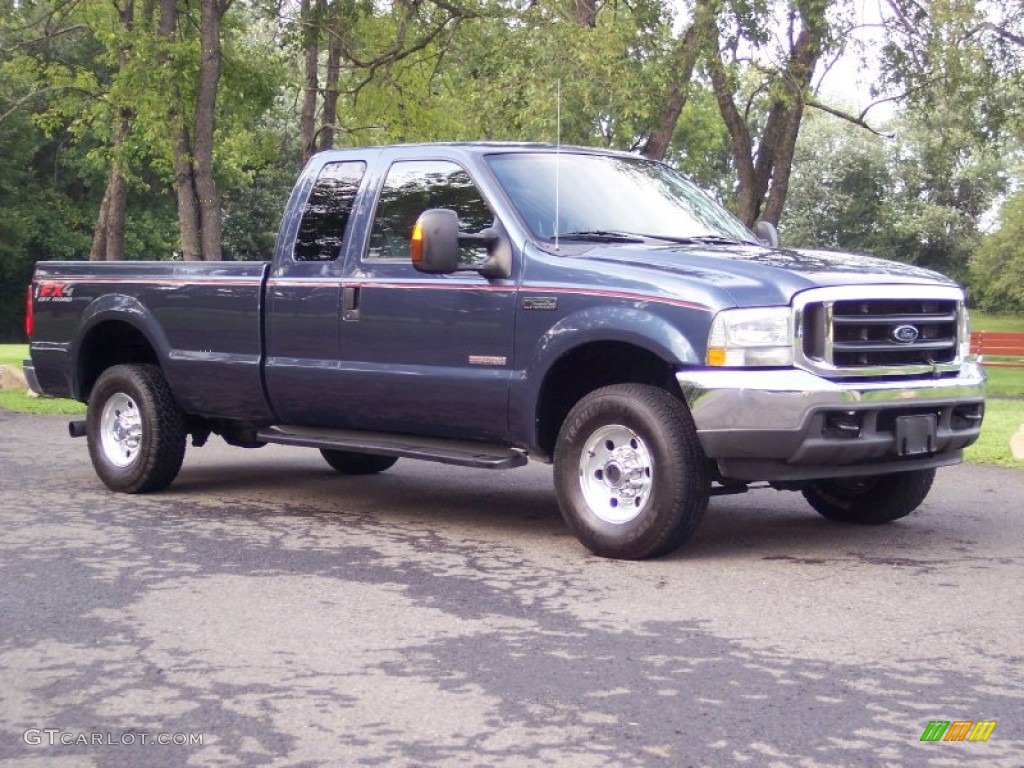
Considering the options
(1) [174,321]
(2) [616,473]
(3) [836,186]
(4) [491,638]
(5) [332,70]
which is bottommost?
(4) [491,638]

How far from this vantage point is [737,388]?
273 inches

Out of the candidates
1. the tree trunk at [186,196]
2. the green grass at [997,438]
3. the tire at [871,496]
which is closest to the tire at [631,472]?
the tire at [871,496]

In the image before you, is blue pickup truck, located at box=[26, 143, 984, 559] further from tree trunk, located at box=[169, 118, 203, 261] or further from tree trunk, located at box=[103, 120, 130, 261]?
tree trunk, located at box=[103, 120, 130, 261]

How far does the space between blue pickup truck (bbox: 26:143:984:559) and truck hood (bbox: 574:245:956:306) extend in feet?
0.06

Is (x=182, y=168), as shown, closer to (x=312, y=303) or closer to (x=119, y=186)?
(x=119, y=186)

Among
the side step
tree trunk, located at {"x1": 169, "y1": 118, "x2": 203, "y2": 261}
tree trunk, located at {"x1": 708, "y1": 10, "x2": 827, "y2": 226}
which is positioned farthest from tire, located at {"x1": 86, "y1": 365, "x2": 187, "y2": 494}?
tree trunk, located at {"x1": 708, "y1": 10, "x2": 827, "y2": 226}

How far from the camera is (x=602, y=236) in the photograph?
811cm

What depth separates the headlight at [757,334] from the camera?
274 inches

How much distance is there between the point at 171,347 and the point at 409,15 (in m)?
15.4

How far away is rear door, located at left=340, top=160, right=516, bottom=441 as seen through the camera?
7.93 meters

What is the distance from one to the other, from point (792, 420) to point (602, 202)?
2076mm

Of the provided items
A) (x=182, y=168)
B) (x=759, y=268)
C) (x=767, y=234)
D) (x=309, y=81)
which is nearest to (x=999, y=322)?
(x=309, y=81)

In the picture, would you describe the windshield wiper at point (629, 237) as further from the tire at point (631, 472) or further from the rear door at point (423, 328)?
the tire at point (631, 472)

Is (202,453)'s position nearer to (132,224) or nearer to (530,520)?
(530,520)
